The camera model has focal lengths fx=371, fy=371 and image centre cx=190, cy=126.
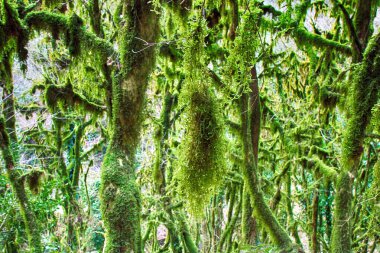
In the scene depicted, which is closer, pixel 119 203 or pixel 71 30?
pixel 119 203

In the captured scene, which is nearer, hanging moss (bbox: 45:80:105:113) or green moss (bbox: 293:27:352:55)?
green moss (bbox: 293:27:352:55)

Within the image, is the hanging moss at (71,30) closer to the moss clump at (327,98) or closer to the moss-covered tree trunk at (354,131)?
the moss-covered tree trunk at (354,131)

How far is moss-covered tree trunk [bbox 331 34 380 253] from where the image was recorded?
361 centimetres

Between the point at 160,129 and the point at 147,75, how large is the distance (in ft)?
10.1

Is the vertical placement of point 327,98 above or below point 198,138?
above

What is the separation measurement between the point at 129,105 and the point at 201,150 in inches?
44.3

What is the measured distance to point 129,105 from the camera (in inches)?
151

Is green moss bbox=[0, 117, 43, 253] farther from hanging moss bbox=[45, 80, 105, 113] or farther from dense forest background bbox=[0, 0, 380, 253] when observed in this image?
hanging moss bbox=[45, 80, 105, 113]

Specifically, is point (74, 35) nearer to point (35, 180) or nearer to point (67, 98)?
point (67, 98)

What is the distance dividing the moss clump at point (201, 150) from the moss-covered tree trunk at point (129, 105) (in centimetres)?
75

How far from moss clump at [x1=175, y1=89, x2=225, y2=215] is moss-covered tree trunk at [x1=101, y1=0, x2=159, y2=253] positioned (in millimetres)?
748

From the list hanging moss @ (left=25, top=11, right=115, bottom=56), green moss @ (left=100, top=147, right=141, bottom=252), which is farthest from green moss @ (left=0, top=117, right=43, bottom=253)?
green moss @ (left=100, top=147, right=141, bottom=252)

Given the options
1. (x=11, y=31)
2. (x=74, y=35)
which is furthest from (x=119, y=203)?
(x=11, y=31)

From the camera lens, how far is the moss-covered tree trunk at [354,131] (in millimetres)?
3607
